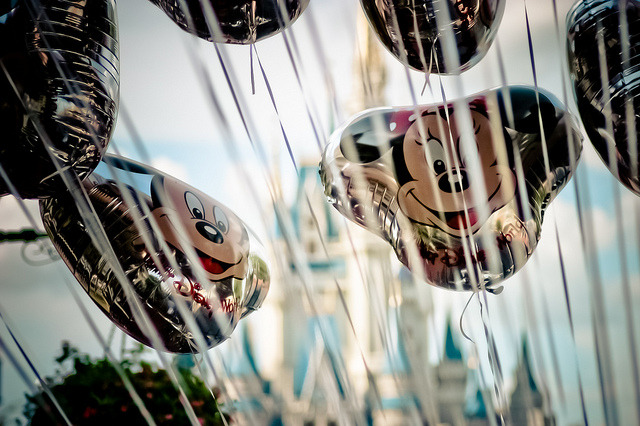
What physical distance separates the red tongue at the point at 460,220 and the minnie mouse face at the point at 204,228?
0.31m

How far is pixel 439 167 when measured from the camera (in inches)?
31.9

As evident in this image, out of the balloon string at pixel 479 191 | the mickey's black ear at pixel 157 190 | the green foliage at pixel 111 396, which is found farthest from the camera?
the green foliage at pixel 111 396

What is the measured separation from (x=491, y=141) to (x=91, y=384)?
80 centimetres

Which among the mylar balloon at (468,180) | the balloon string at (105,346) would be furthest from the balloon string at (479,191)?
the balloon string at (105,346)

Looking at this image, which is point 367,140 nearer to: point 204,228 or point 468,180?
point 468,180

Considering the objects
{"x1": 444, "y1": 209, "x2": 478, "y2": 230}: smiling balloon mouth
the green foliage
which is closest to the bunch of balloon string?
{"x1": 444, "y1": 209, "x2": 478, "y2": 230}: smiling balloon mouth

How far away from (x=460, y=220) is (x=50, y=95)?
1.67 feet

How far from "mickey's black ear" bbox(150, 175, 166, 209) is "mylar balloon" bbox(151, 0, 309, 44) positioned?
228mm


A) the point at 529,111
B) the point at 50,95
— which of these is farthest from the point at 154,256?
the point at 529,111

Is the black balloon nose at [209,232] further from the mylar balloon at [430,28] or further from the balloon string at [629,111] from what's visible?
the balloon string at [629,111]

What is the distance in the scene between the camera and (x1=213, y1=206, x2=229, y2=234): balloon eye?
0.91m

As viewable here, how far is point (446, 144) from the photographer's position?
794mm

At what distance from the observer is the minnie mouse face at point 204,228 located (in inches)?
33.6

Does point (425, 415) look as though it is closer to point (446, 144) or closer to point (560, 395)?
point (560, 395)
